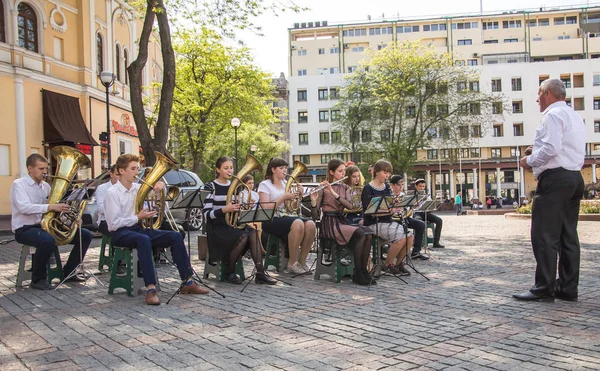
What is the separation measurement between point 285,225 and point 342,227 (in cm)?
109

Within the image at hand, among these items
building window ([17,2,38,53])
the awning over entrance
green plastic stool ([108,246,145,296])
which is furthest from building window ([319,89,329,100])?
green plastic stool ([108,246,145,296])

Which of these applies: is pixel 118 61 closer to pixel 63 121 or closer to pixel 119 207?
pixel 63 121

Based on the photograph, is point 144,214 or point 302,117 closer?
point 144,214

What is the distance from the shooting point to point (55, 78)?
2362cm

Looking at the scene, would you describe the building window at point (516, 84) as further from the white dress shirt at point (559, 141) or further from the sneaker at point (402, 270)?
the white dress shirt at point (559, 141)

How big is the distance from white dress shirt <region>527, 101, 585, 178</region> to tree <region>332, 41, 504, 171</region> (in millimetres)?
37618

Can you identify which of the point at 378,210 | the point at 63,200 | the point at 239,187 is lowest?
the point at 378,210

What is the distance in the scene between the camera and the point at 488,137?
2482 inches

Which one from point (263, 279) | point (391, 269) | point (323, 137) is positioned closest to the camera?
point (263, 279)

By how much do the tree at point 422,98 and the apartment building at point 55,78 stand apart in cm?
2214

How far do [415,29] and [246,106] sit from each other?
47.0m

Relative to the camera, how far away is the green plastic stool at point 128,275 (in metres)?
7.07

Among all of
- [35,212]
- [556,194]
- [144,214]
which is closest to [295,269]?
[144,214]

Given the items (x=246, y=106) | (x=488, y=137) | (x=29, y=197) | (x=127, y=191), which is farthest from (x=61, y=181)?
(x=488, y=137)
